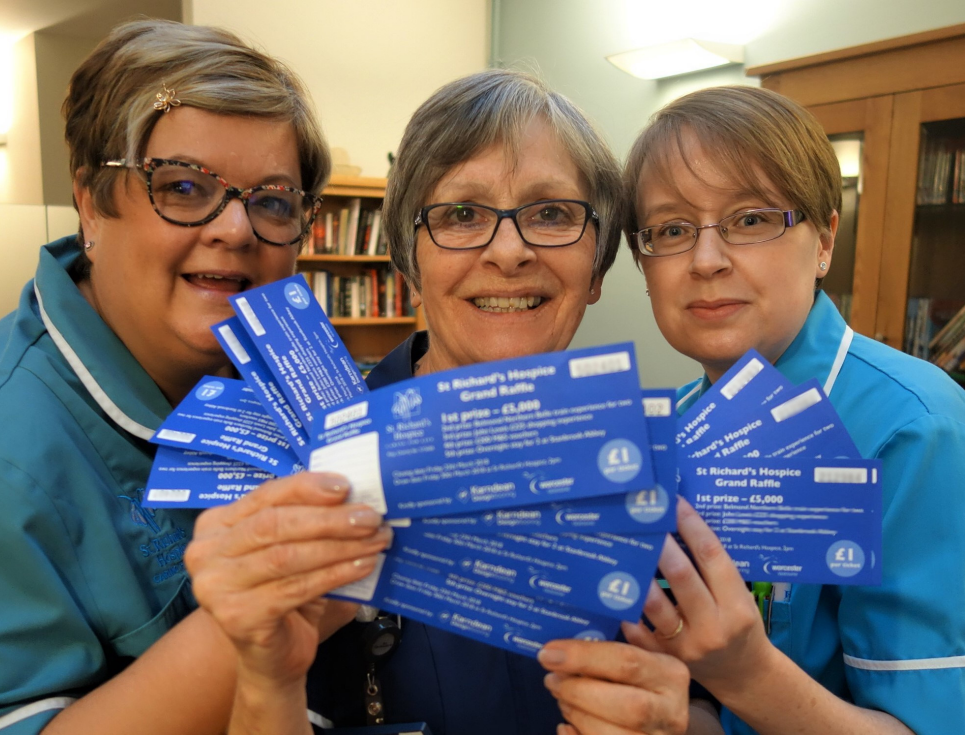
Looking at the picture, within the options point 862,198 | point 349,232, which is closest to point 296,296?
point 862,198

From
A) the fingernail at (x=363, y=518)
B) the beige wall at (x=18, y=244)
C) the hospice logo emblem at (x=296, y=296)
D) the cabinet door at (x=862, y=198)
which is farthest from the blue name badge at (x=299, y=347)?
the beige wall at (x=18, y=244)

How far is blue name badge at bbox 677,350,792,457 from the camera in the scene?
0.84 m

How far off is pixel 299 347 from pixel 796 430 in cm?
65

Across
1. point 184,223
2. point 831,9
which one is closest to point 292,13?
point 831,9

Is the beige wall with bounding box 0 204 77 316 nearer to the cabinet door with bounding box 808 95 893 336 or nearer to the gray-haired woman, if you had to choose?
the gray-haired woman

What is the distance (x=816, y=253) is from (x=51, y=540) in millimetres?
1435

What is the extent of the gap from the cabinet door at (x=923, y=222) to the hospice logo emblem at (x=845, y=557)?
313cm

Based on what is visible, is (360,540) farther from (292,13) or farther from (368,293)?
(292,13)

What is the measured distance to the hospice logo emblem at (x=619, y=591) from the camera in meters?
0.73

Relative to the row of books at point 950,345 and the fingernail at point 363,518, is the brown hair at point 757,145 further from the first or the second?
the row of books at point 950,345

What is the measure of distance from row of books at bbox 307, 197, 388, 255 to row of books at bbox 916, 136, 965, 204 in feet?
11.6

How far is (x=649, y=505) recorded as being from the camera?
2.31 ft

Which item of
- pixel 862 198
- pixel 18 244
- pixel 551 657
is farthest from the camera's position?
pixel 18 244

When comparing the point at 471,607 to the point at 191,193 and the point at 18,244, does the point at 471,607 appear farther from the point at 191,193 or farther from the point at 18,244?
the point at 18,244
